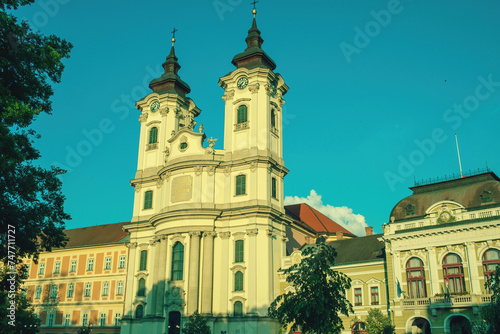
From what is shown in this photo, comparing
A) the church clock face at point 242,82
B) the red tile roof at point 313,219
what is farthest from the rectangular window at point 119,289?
the church clock face at point 242,82

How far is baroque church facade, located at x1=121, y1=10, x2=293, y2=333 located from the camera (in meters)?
41.9

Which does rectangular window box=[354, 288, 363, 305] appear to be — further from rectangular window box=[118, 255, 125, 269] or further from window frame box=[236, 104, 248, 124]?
rectangular window box=[118, 255, 125, 269]

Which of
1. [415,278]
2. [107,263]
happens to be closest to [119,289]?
[107,263]

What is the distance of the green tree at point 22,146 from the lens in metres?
16.0

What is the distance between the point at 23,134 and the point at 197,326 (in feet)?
77.6

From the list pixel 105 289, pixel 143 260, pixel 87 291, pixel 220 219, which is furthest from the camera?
pixel 87 291

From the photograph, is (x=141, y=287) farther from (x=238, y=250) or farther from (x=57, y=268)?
(x=57, y=268)

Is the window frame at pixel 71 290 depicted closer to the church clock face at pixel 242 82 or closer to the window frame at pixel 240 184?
the window frame at pixel 240 184

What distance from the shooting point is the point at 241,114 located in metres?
47.4

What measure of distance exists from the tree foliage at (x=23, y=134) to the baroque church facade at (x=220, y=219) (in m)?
22.8

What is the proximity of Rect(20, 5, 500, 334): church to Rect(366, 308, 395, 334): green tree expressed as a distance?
3.37 ft

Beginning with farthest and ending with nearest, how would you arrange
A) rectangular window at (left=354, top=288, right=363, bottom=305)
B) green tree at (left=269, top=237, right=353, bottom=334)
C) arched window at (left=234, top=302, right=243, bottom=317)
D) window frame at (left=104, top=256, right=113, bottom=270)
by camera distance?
1. window frame at (left=104, top=256, right=113, bottom=270)
2. arched window at (left=234, top=302, right=243, bottom=317)
3. rectangular window at (left=354, top=288, right=363, bottom=305)
4. green tree at (left=269, top=237, right=353, bottom=334)

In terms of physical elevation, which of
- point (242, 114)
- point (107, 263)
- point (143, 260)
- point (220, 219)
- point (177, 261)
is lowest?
point (177, 261)

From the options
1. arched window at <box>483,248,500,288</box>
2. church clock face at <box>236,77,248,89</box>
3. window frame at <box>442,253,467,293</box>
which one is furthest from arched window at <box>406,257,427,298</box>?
church clock face at <box>236,77,248,89</box>
